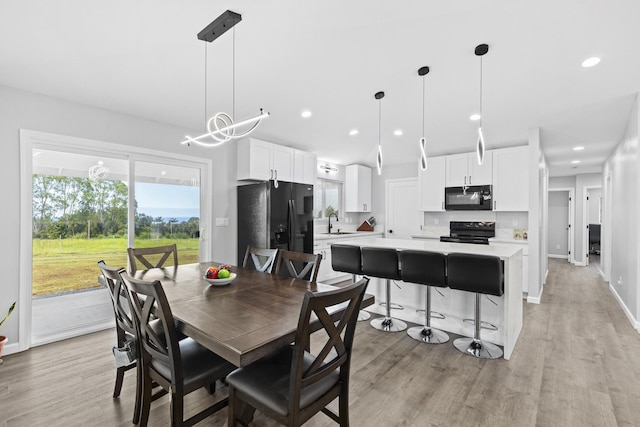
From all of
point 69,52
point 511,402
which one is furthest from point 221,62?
point 511,402

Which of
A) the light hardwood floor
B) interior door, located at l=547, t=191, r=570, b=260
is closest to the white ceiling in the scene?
the light hardwood floor

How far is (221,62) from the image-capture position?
266cm

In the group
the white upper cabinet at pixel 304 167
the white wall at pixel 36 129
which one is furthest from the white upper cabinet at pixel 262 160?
the white wall at pixel 36 129

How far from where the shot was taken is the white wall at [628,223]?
10.7ft

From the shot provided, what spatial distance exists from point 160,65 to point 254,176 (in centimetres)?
188

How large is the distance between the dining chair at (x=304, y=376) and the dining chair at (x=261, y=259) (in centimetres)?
115

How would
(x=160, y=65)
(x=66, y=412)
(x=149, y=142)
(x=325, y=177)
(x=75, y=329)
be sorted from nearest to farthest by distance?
(x=66, y=412) → (x=160, y=65) → (x=75, y=329) → (x=149, y=142) → (x=325, y=177)

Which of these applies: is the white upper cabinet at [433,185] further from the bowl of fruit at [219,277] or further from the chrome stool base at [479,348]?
the bowl of fruit at [219,277]

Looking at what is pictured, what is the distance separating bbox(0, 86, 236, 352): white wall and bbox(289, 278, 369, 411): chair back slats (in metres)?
3.08

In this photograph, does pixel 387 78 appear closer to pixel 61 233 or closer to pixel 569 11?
pixel 569 11

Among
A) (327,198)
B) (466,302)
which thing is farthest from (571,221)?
(466,302)

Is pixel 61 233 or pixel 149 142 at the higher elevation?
pixel 149 142

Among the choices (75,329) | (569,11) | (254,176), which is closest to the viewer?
(569,11)

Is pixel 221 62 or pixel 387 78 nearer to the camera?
pixel 221 62
